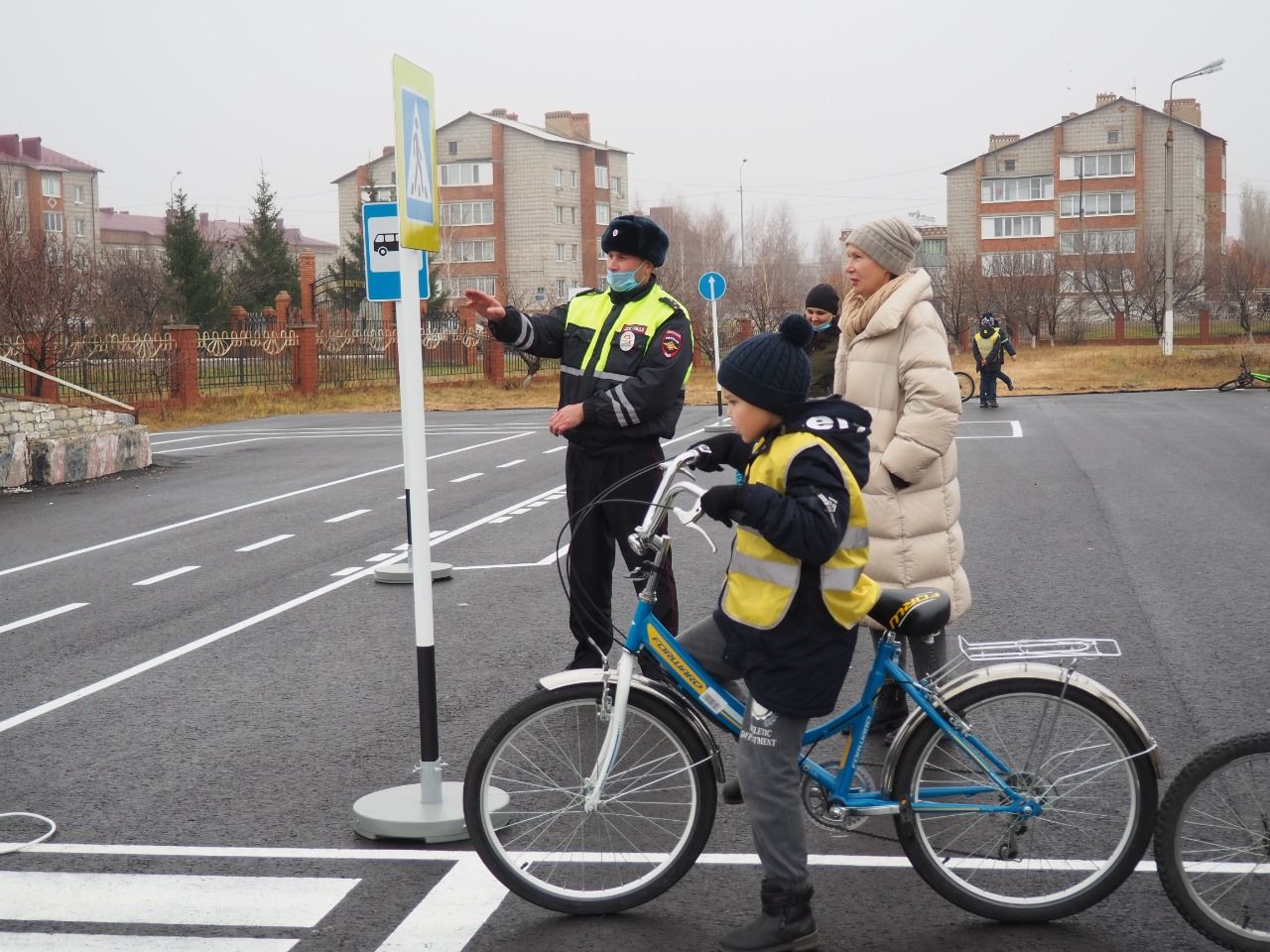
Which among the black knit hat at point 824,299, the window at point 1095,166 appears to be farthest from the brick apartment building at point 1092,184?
the black knit hat at point 824,299

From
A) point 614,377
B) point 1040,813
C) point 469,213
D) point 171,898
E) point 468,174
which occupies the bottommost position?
point 171,898

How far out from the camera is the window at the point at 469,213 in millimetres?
90375

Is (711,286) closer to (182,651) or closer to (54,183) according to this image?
(182,651)

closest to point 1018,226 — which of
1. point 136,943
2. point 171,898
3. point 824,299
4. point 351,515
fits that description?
point 351,515

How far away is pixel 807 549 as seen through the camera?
360 centimetres

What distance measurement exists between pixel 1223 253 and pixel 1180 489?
57.8 m

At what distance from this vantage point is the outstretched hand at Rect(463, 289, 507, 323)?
5.33 metres

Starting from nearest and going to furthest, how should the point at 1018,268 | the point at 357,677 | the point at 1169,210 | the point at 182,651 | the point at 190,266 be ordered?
1. the point at 357,677
2. the point at 182,651
3. the point at 1169,210
4. the point at 190,266
5. the point at 1018,268

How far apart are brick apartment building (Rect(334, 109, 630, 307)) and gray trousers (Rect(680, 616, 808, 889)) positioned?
84.8m

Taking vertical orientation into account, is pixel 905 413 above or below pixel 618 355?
below

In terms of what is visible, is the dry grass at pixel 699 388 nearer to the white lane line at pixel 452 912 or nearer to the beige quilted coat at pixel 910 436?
the beige quilted coat at pixel 910 436

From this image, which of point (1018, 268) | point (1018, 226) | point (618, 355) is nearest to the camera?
point (618, 355)

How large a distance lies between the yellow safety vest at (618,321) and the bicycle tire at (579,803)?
2324 millimetres

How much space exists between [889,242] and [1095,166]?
88.5m
